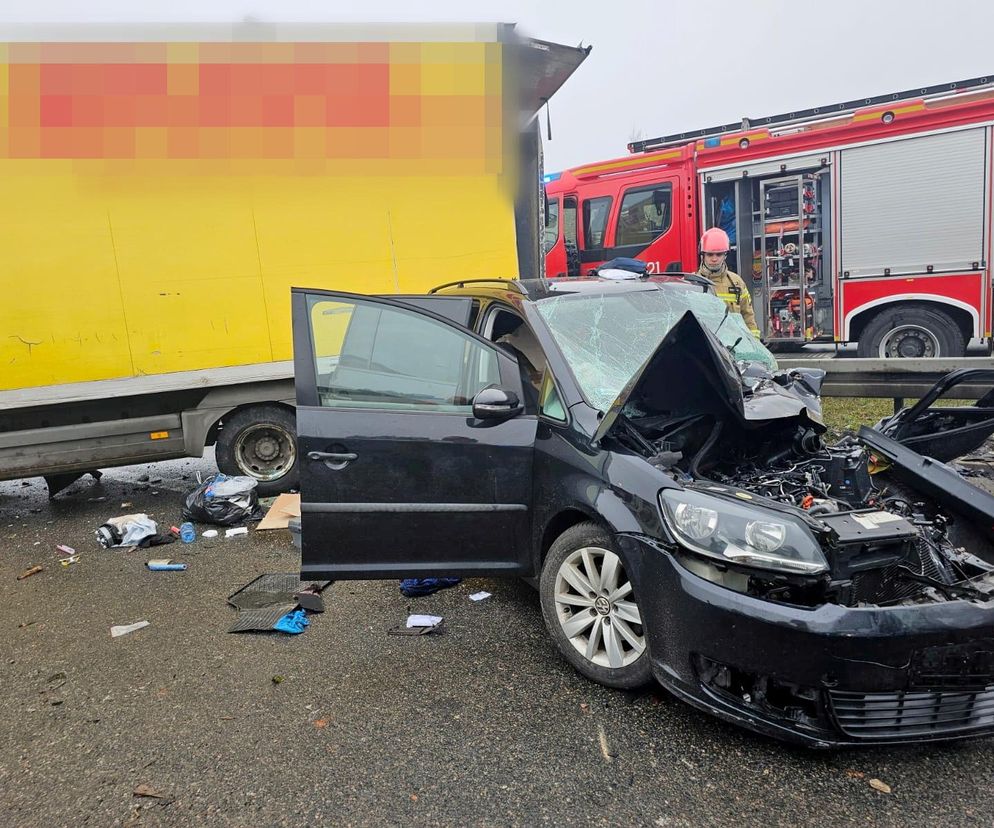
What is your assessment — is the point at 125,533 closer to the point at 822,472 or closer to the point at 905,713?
the point at 822,472

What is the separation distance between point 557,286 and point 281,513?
277cm

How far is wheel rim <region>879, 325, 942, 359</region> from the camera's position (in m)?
8.62

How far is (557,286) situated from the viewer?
398 centimetres

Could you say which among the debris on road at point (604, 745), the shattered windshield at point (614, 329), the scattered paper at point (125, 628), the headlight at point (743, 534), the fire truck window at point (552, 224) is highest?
the fire truck window at point (552, 224)

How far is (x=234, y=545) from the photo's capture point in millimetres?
4926

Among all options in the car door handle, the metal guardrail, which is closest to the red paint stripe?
the car door handle

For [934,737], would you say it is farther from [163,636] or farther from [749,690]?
[163,636]

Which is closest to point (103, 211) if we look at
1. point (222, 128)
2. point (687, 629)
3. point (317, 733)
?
point (222, 128)

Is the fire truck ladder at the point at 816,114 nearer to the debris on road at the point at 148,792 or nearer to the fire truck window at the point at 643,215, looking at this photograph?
the fire truck window at the point at 643,215

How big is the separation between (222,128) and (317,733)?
4.69 metres

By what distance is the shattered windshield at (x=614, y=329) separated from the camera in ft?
10.8

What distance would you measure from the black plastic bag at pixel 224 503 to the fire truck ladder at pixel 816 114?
7928 mm

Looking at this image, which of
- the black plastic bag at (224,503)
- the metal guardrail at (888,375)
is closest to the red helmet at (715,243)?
the metal guardrail at (888,375)

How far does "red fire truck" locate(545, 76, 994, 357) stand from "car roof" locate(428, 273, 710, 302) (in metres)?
5.51
